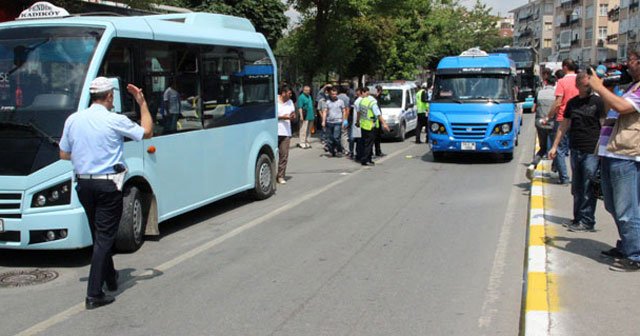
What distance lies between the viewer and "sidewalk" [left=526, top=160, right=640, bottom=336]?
14.9 feet

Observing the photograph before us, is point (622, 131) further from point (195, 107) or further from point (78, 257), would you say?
point (78, 257)

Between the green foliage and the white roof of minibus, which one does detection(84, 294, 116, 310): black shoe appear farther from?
the green foliage

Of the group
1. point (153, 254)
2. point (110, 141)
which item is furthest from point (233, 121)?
point (110, 141)

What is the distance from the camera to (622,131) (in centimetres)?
552

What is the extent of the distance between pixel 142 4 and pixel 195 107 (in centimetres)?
564

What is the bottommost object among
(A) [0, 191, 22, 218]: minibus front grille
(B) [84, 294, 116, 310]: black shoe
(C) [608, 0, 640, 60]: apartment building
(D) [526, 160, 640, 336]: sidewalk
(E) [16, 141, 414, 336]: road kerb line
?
(E) [16, 141, 414, 336]: road kerb line

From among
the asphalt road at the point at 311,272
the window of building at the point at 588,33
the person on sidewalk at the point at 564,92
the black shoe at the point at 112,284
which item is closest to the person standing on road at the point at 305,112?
the asphalt road at the point at 311,272

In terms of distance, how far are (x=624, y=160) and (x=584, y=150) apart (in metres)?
1.94

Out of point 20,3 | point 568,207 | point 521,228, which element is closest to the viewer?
point 521,228

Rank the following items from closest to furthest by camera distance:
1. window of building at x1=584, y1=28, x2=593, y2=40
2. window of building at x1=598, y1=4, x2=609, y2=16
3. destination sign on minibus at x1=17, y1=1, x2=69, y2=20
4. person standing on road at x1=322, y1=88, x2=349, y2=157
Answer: destination sign on minibus at x1=17, y1=1, x2=69, y2=20 < person standing on road at x1=322, y1=88, x2=349, y2=157 < window of building at x1=598, y1=4, x2=609, y2=16 < window of building at x1=584, y1=28, x2=593, y2=40

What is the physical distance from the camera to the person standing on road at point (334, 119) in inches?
655

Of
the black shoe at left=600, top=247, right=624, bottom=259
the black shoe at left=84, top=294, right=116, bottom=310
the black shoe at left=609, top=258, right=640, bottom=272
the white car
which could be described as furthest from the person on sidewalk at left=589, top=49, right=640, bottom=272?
the white car

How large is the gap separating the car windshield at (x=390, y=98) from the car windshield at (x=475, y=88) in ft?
17.3

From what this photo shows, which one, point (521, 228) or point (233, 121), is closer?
point (521, 228)
